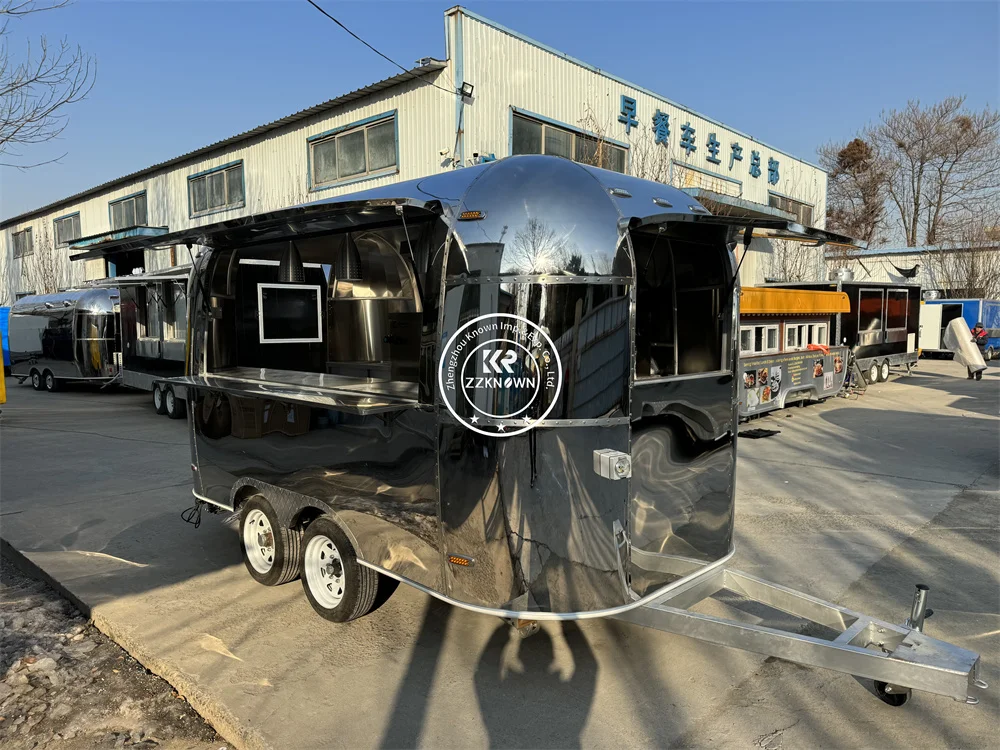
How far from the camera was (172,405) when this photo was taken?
14.9 meters

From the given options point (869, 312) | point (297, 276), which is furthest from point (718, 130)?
→ point (297, 276)

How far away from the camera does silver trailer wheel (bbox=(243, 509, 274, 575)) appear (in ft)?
17.5

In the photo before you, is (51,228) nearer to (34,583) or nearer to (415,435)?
(34,583)

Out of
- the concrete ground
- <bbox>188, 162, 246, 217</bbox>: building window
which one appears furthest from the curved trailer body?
the concrete ground

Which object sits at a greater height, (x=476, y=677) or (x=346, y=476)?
(x=346, y=476)

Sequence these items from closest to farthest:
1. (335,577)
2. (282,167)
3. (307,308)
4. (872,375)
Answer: (335,577) → (307,308) → (872,375) → (282,167)

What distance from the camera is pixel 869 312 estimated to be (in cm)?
1694

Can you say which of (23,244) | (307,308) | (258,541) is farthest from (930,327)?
(23,244)

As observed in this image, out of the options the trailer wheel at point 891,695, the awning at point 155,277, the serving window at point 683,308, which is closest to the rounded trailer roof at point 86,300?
the awning at point 155,277

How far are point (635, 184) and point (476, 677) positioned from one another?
2966mm

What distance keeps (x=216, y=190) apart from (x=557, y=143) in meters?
11.4

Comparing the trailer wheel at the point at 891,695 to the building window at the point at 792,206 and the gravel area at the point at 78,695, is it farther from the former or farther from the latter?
the building window at the point at 792,206

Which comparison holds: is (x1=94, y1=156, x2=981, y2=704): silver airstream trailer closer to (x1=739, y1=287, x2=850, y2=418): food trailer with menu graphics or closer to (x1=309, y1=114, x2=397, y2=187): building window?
(x1=739, y1=287, x2=850, y2=418): food trailer with menu graphics

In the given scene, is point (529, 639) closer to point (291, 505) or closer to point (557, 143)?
point (291, 505)
